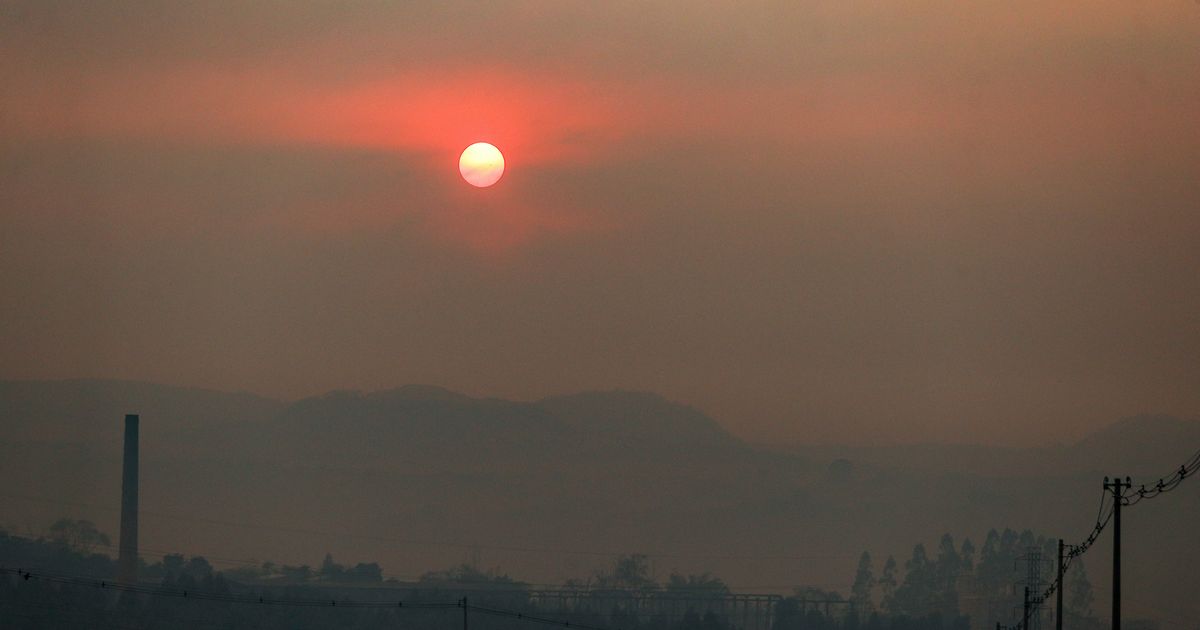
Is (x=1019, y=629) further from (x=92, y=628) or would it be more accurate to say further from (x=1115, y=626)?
(x=92, y=628)

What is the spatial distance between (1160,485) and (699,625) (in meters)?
140

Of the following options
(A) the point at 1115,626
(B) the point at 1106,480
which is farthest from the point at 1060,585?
(A) the point at 1115,626

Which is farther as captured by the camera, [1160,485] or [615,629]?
[615,629]

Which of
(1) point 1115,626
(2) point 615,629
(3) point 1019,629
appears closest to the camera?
(1) point 1115,626

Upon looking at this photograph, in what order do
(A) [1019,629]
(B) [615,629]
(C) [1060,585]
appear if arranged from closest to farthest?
(C) [1060,585] → (A) [1019,629] → (B) [615,629]

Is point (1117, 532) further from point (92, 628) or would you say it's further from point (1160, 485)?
point (92, 628)

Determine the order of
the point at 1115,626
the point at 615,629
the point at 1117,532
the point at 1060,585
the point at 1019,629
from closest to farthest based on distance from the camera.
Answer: the point at 1115,626
the point at 1117,532
the point at 1060,585
the point at 1019,629
the point at 615,629

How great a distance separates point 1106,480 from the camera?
219 feet

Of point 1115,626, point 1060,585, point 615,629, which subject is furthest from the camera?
point 615,629

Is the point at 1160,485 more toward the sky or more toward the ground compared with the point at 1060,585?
more toward the sky

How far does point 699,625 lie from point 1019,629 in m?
85.0

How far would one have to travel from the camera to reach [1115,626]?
60156mm

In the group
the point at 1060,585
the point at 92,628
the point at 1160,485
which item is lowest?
the point at 92,628

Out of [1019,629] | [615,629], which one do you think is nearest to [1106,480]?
[1019,629]
